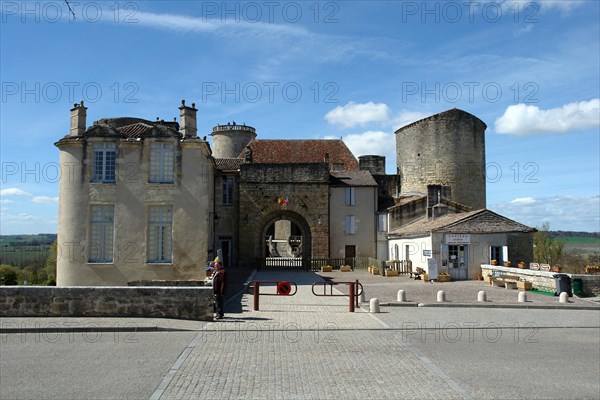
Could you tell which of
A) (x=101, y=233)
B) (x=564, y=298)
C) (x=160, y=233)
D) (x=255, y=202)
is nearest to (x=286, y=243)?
(x=255, y=202)

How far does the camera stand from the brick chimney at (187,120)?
773 inches

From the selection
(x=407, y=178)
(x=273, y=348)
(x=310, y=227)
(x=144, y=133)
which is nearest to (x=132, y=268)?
(x=144, y=133)

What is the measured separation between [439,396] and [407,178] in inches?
1440

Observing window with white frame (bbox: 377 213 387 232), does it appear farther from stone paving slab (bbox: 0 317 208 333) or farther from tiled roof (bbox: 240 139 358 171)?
stone paving slab (bbox: 0 317 208 333)

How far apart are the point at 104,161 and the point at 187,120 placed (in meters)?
→ 3.29

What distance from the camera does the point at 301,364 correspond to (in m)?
8.67

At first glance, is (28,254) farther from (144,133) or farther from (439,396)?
(439,396)

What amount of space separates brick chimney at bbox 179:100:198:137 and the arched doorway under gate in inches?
632

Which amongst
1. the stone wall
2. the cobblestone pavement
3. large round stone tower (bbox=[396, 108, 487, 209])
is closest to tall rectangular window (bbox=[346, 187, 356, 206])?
the stone wall

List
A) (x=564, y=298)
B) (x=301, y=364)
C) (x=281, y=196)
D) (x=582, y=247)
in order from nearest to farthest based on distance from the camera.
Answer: (x=301, y=364), (x=564, y=298), (x=281, y=196), (x=582, y=247)

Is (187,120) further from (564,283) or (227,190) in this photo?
(227,190)

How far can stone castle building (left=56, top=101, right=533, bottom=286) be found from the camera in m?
19.1

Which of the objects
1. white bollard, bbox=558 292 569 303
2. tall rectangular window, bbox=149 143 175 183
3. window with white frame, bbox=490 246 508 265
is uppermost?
tall rectangular window, bbox=149 143 175 183

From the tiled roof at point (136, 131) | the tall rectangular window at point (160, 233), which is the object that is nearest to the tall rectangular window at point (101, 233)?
the tall rectangular window at point (160, 233)
